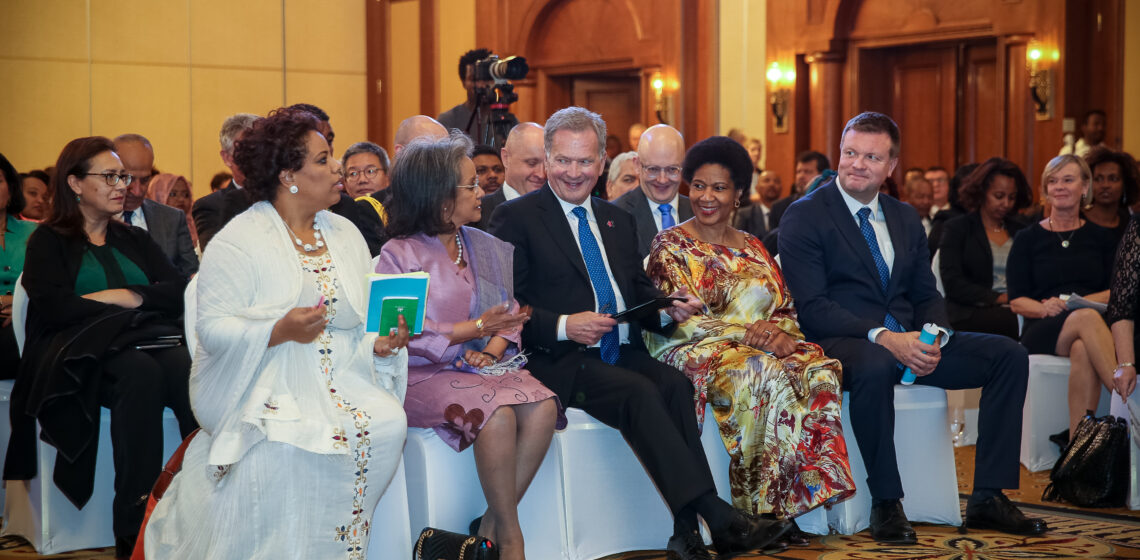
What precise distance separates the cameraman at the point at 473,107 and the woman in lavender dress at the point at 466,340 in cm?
226

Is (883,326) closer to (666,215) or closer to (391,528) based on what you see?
(666,215)

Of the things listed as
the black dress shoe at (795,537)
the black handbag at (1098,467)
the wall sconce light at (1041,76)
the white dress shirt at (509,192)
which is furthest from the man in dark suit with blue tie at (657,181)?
the wall sconce light at (1041,76)

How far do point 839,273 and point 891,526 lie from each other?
0.93 m

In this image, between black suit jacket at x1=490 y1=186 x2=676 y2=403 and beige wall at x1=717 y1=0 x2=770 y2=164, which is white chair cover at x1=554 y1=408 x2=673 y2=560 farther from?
beige wall at x1=717 y1=0 x2=770 y2=164

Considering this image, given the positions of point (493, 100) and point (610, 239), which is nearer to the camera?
point (610, 239)

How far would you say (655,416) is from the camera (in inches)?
142

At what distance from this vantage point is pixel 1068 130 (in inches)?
361

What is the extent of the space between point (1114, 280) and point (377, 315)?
3.08 meters

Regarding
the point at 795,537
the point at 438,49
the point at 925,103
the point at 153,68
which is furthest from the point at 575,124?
the point at 438,49

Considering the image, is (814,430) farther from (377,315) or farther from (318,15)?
(318,15)

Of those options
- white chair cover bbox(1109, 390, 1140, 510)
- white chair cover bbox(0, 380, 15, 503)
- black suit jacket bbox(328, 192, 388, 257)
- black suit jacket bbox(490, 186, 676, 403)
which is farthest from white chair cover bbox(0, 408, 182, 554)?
white chair cover bbox(1109, 390, 1140, 510)

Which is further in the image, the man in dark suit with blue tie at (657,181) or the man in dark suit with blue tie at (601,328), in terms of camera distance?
the man in dark suit with blue tie at (657,181)

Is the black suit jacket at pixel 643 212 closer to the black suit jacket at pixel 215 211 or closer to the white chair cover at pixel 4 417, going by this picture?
the black suit jacket at pixel 215 211

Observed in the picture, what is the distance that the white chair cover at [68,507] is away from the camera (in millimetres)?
3875
